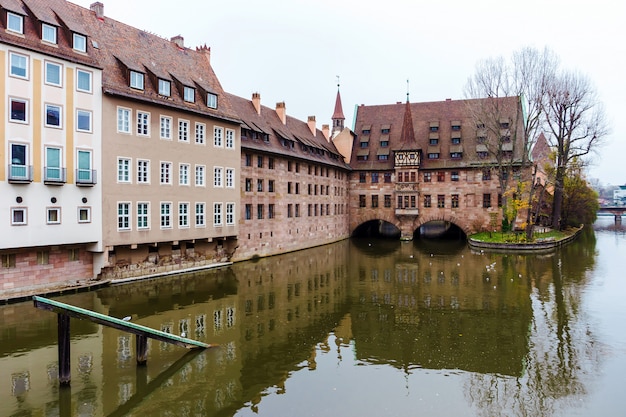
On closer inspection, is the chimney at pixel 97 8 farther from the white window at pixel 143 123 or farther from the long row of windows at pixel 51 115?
the long row of windows at pixel 51 115

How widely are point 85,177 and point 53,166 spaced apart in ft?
5.01

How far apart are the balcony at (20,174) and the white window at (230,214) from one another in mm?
12300

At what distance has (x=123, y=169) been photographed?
23.5 meters

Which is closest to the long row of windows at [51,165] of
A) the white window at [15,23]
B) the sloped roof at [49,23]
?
the sloped roof at [49,23]

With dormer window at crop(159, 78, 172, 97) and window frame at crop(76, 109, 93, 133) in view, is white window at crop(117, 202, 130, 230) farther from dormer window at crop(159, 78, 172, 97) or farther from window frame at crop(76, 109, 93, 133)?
dormer window at crop(159, 78, 172, 97)

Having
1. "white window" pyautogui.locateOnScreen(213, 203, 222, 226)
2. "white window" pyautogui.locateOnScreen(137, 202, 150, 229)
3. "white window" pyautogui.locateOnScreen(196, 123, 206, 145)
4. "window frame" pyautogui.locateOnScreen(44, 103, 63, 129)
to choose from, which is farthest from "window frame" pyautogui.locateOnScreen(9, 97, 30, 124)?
"white window" pyautogui.locateOnScreen(213, 203, 222, 226)

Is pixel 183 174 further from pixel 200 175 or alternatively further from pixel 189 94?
pixel 189 94

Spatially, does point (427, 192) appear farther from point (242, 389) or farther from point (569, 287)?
point (242, 389)

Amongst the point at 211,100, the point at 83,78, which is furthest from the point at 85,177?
the point at 211,100

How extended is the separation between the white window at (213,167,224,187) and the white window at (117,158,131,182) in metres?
6.08

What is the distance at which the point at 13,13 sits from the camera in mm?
19469

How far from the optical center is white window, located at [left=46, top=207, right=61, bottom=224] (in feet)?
66.7

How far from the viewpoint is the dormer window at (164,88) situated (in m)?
25.6

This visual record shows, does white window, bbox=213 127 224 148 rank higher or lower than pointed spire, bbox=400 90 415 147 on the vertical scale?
lower
